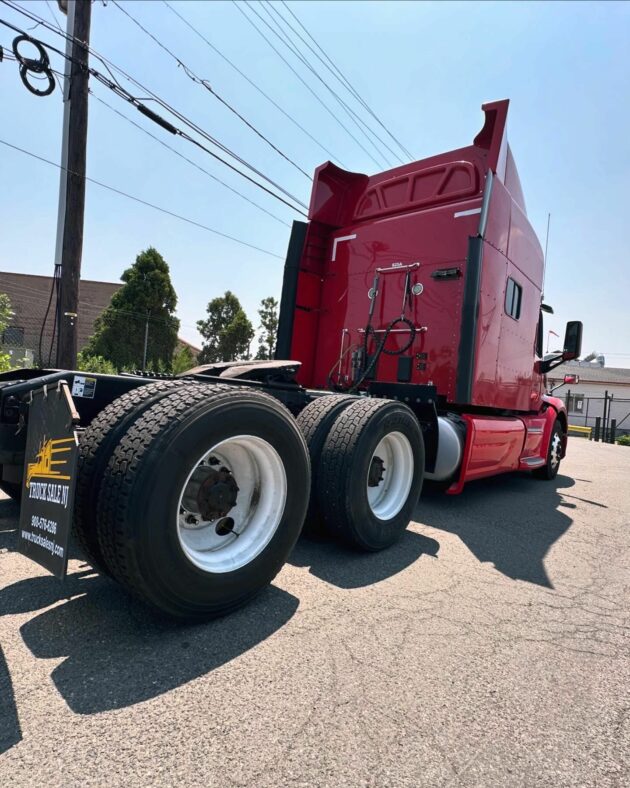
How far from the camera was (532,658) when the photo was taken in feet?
7.35

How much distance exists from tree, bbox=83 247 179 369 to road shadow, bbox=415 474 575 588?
63.9 ft

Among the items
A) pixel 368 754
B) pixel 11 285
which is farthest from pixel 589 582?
pixel 11 285

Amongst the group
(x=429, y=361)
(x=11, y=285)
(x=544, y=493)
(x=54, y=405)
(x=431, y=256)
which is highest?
(x=11, y=285)

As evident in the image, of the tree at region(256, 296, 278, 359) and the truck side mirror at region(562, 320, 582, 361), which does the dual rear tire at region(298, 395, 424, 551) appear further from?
the tree at region(256, 296, 278, 359)

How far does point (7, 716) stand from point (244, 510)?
1.27 m

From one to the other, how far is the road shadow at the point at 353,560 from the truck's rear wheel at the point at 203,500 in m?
0.57

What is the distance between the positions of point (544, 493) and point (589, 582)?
3578mm

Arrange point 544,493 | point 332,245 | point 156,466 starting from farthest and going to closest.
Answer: point 544,493 < point 332,245 < point 156,466

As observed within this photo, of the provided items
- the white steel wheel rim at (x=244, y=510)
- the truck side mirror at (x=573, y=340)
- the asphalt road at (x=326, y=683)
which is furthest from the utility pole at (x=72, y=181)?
the truck side mirror at (x=573, y=340)

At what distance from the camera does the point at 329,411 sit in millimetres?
3643

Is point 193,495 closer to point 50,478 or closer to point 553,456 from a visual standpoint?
point 50,478

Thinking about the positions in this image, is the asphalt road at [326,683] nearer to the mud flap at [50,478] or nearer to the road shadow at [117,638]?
the road shadow at [117,638]

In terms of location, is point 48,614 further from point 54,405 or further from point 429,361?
point 429,361

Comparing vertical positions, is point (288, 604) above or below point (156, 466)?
below
